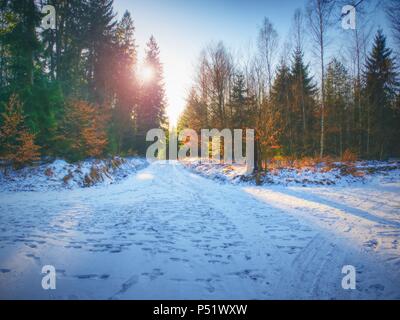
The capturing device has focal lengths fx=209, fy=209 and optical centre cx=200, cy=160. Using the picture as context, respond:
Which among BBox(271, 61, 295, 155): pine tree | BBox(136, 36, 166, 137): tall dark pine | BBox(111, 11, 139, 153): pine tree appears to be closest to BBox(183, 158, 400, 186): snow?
BBox(271, 61, 295, 155): pine tree

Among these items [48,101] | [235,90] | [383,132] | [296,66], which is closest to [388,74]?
[383,132]

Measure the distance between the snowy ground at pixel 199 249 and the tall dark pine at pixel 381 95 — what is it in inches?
952

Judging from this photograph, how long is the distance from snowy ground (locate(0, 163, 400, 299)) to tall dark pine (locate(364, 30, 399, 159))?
24.2 m

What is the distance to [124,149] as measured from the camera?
92.0 feet

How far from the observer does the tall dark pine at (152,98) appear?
1190 inches

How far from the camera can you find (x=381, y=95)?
25.5 m

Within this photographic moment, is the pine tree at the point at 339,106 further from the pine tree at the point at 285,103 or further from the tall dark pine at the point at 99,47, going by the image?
the tall dark pine at the point at 99,47

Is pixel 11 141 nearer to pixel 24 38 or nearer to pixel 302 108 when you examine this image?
pixel 24 38

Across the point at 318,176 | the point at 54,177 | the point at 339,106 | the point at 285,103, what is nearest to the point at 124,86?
the point at 54,177

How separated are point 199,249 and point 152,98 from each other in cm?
3062

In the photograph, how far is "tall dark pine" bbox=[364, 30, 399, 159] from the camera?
2497 cm

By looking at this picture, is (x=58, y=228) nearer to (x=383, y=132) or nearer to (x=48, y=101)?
(x=48, y=101)

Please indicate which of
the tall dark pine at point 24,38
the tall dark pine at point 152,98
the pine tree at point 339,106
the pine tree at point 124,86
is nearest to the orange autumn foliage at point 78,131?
the tall dark pine at point 24,38

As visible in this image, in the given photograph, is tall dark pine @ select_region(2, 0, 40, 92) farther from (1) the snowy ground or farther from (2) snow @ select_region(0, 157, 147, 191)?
(1) the snowy ground
